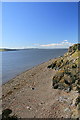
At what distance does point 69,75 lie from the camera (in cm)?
1273

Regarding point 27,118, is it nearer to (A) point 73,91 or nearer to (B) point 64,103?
(B) point 64,103

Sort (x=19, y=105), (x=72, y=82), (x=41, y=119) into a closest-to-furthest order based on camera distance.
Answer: (x=41, y=119), (x=19, y=105), (x=72, y=82)

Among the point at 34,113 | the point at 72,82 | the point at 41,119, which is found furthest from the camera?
the point at 72,82

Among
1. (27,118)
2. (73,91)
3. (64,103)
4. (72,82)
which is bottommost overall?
(27,118)

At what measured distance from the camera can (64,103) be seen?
9758 millimetres

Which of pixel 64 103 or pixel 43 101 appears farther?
pixel 43 101

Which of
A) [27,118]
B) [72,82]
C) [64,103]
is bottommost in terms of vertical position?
[27,118]

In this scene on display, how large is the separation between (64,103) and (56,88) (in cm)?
325

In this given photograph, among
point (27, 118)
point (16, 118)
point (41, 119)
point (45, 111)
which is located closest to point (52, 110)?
point (45, 111)

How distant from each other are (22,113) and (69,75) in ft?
21.0

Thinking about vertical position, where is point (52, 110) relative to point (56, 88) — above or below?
below

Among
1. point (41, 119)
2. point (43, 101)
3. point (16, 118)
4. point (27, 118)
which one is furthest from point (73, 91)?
point (16, 118)

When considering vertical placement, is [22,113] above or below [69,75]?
below

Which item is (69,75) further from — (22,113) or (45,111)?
(22,113)
